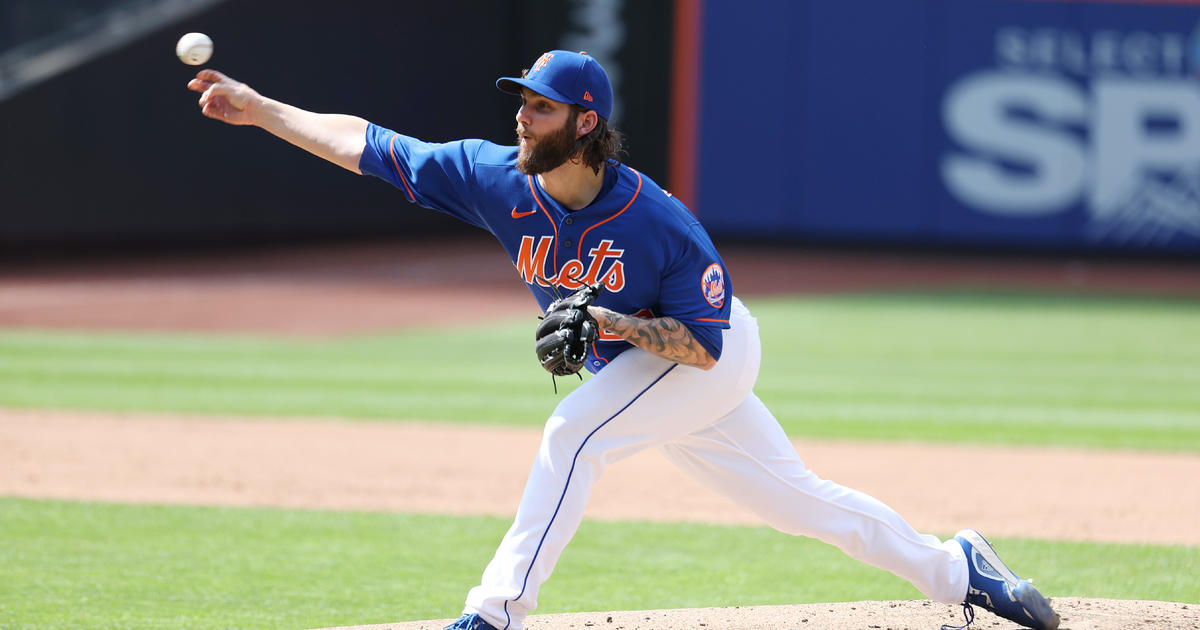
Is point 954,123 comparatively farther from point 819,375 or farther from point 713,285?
point 713,285

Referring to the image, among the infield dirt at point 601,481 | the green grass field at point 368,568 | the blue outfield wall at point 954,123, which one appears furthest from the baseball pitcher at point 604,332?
the blue outfield wall at point 954,123

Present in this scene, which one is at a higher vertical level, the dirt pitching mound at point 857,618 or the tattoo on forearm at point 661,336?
the tattoo on forearm at point 661,336

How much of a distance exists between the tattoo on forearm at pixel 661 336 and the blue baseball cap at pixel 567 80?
583mm

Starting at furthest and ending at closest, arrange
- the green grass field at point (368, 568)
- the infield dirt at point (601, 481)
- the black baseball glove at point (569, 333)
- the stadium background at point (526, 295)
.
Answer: the stadium background at point (526, 295) < the green grass field at point (368, 568) < the infield dirt at point (601, 481) < the black baseball glove at point (569, 333)

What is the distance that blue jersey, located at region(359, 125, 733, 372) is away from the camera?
3707mm

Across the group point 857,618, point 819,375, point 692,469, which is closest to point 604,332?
point 692,469

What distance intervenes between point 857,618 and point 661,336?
1340mm

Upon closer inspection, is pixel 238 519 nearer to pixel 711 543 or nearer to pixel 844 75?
pixel 711 543

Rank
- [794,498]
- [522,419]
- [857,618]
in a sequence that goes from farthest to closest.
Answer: [522,419] < [857,618] < [794,498]

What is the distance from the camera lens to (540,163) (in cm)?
368

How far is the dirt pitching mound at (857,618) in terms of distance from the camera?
13.8 feet

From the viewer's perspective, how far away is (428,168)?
392 cm

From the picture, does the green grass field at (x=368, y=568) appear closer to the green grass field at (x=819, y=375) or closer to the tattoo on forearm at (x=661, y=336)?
the tattoo on forearm at (x=661, y=336)

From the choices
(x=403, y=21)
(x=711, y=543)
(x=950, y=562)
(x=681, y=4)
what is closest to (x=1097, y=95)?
(x=681, y=4)
